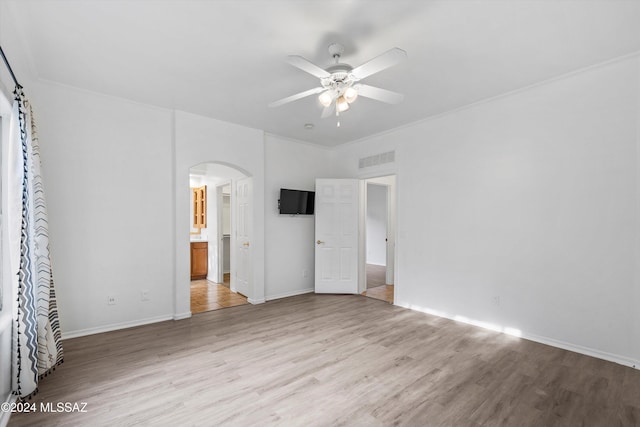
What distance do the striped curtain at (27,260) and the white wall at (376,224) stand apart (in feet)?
24.9

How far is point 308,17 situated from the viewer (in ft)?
7.04

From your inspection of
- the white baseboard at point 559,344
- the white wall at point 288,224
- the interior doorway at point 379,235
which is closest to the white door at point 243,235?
the white wall at point 288,224

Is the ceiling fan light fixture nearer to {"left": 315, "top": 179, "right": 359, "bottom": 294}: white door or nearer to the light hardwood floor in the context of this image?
the light hardwood floor

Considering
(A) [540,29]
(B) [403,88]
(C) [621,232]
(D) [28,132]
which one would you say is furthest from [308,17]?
(C) [621,232]

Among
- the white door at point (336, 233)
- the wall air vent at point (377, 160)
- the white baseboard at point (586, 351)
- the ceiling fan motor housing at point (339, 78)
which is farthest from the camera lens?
the white door at point (336, 233)

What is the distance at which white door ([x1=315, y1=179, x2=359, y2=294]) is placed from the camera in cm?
537

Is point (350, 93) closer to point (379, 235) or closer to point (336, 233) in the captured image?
point (336, 233)

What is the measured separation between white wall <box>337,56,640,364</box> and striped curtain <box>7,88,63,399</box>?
4.26m

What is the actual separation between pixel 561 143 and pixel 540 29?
1.37 metres

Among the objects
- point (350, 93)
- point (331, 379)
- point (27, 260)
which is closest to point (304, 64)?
point (350, 93)

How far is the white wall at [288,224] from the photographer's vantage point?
509 centimetres

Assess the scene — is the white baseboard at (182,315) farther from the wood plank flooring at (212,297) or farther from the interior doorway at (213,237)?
the interior doorway at (213,237)

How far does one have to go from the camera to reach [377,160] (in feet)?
16.7

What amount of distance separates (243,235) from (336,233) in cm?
170
